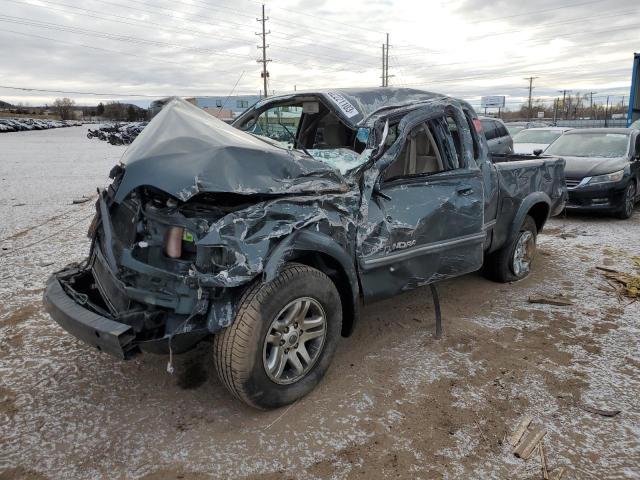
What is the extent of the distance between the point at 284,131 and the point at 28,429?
3.26 m

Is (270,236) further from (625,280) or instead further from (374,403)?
(625,280)

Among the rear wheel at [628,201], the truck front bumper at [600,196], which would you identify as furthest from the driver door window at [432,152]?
the rear wheel at [628,201]

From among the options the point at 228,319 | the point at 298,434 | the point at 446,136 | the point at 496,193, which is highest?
the point at 446,136

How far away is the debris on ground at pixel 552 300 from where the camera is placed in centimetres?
478

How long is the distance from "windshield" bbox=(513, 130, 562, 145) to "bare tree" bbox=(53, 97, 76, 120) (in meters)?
121

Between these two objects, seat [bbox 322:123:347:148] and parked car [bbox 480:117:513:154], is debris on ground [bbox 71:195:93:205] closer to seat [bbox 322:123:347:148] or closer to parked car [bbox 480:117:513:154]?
seat [bbox 322:123:347:148]

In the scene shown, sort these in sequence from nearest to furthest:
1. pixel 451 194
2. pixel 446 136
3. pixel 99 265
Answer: pixel 99 265 < pixel 451 194 < pixel 446 136

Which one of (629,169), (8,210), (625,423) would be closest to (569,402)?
(625,423)

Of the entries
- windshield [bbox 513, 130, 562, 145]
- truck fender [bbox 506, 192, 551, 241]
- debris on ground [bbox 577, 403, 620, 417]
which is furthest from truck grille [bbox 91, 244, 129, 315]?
windshield [bbox 513, 130, 562, 145]

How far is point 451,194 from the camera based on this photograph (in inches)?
156

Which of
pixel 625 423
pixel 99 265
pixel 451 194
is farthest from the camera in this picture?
pixel 451 194

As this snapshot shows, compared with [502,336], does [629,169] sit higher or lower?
higher

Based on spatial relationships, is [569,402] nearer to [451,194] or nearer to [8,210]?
[451,194]

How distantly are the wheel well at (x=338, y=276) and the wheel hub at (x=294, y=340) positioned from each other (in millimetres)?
280
